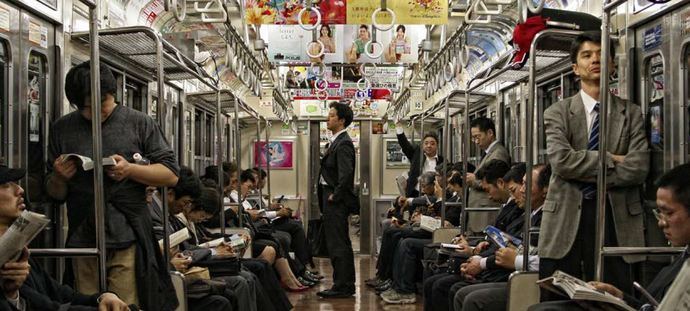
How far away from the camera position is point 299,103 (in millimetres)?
14781

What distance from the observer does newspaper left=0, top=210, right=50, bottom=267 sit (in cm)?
241

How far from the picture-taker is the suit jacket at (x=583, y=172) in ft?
11.5

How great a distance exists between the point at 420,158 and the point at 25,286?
22.5ft

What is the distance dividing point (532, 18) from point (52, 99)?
266 cm

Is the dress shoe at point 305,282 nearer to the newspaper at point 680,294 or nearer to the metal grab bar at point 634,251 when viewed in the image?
the metal grab bar at point 634,251

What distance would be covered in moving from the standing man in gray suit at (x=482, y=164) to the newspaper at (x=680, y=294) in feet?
14.8

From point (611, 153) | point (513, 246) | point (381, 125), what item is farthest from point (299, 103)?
point (611, 153)

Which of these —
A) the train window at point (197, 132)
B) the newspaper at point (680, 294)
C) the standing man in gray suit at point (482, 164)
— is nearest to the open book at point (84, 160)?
the newspaper at point (680, 294)

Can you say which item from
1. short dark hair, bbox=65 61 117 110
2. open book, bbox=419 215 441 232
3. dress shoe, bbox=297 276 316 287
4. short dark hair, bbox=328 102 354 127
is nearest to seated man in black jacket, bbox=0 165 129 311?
short dark hair, bbox=65 61 117 110

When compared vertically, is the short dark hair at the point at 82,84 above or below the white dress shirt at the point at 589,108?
above

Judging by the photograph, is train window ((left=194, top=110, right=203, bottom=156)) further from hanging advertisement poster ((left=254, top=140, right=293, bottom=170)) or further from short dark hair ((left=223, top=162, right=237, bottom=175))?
hanging advertisement poster ((left=254, top=140, right=293, bottom=170))

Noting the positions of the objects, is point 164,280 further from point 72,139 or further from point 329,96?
point 329,96

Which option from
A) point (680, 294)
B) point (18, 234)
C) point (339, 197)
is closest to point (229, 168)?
point (339, 197)

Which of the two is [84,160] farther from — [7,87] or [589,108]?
[589,108]
